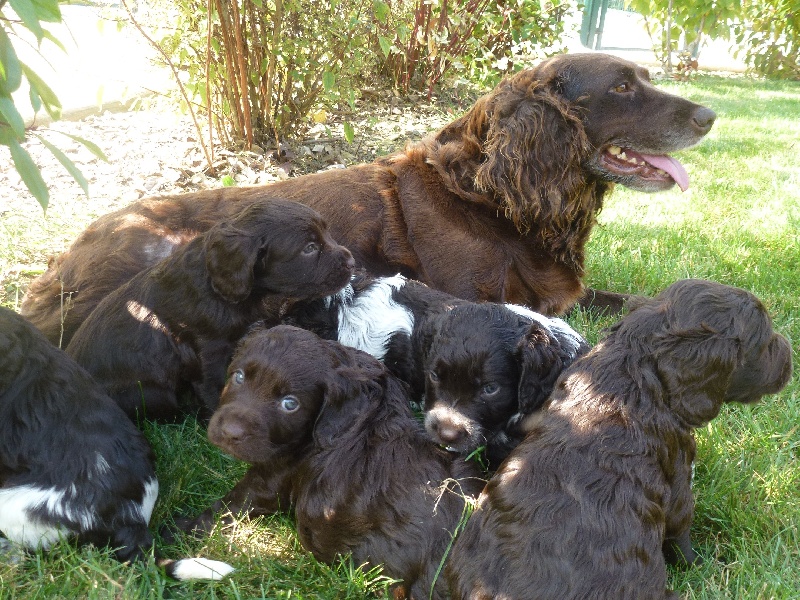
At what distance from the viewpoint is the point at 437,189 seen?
4.04 metres

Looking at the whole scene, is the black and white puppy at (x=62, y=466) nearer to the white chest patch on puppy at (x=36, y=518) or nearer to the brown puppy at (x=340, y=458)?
the white chest patch on puppy at (x=36, y=518)

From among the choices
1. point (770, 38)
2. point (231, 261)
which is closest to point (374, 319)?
point (231, 261)

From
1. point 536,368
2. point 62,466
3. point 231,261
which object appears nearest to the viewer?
point 62,466

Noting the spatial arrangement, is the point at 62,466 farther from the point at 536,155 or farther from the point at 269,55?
the point at 269,55

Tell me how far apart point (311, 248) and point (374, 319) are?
0.46 metres

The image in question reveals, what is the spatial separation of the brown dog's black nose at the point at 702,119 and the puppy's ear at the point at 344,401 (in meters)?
2.33

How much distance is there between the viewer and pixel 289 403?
2.76m

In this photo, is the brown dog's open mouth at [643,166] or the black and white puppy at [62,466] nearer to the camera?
the black and white puppy at [62,466]

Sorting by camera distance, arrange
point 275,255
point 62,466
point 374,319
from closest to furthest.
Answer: point 62,466 → point 275,255 → point 374,319

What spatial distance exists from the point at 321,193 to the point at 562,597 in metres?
2.70

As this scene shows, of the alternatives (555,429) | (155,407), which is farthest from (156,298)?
(555,429)

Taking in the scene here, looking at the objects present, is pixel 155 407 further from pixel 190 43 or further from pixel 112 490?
pixel 190 43

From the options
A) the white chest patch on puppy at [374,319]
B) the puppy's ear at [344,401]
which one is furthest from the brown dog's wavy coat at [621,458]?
the white chest patch on puppy at [374,319]

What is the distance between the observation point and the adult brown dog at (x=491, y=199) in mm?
3867
